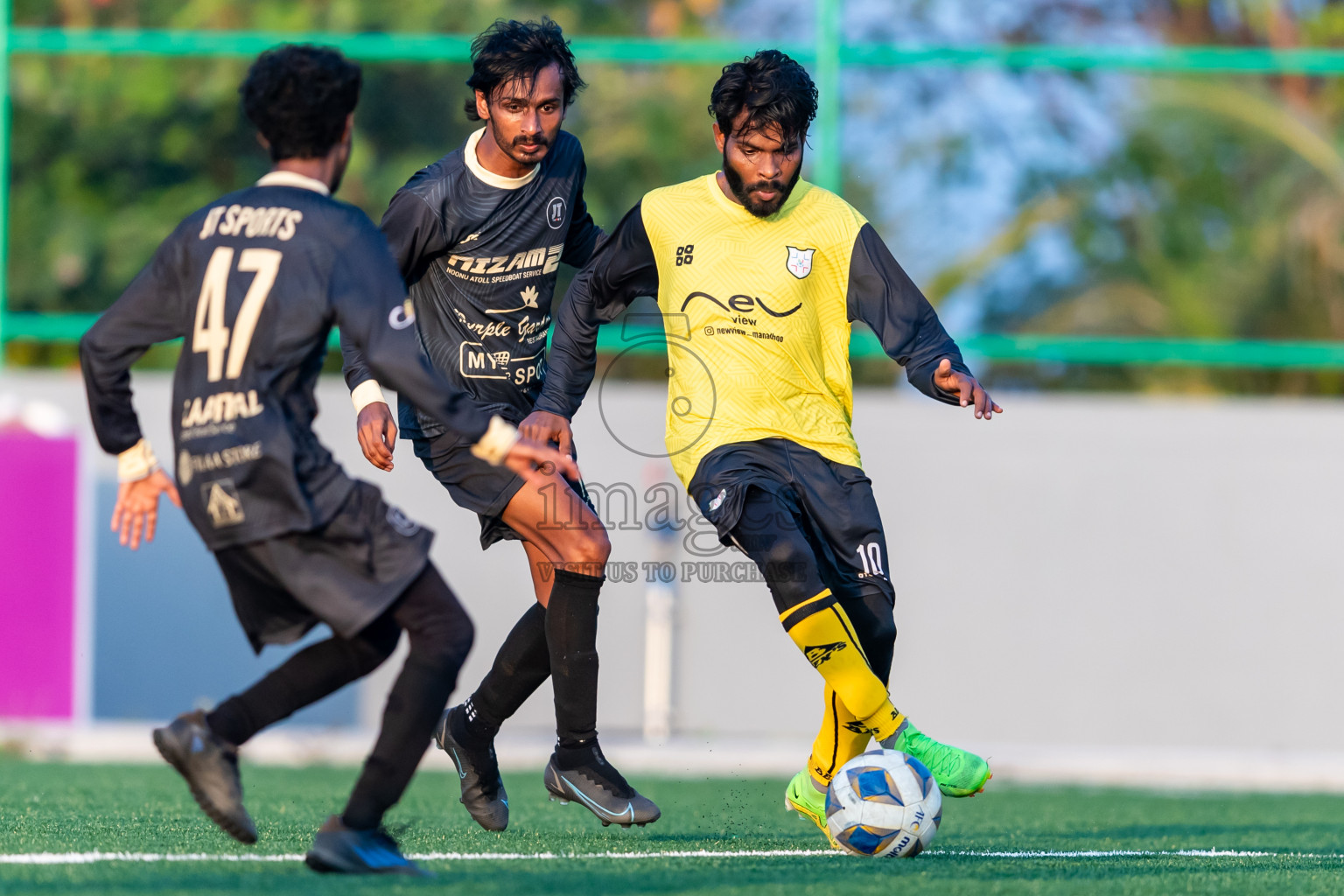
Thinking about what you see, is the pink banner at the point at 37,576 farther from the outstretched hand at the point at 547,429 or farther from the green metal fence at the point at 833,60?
the outstretched hand at the point at 547,429

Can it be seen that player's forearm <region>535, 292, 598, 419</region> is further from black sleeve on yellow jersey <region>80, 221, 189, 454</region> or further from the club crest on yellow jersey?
black sleeve on yellow jersey <region>80, 221, 189, 454</region>

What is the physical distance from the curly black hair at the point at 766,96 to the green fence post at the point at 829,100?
194 inches

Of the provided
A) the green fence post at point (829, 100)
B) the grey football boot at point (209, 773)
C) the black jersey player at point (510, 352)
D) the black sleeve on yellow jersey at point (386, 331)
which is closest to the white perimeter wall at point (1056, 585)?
the green fence post at point (829, 100)

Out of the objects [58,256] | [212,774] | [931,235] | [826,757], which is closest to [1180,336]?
[931,235]

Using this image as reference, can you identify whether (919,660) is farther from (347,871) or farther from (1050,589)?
(347,871)

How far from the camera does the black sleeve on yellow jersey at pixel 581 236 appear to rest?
5516mm

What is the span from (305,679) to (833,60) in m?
7.16

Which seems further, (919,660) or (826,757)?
(919,660)

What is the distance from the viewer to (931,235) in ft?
33.6

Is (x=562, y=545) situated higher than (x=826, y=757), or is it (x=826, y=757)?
(x=562, y=545)

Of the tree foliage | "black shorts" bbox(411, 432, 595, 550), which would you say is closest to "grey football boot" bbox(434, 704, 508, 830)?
"black shorts" bbox(411, 432, 595, 550)

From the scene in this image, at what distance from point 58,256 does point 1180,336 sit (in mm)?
6887

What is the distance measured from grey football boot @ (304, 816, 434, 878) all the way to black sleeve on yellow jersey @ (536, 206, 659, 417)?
71.3 inches

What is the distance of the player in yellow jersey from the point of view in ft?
16.2
